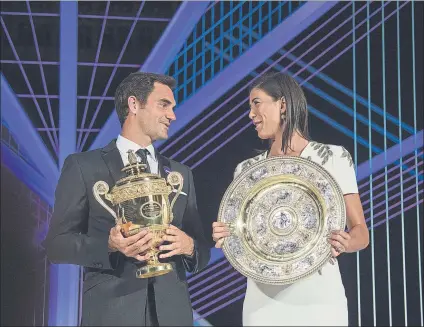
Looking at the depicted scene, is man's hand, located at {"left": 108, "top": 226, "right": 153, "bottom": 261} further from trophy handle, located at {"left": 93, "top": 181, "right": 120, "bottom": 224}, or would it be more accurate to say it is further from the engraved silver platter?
the engraved silver platter

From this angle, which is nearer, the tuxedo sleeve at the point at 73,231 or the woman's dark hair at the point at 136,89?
the tuxedo sleeve at the point at 73,231

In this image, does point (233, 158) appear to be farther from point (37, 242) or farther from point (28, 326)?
point (28, 326)

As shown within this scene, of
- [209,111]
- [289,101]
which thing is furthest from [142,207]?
[209,111]

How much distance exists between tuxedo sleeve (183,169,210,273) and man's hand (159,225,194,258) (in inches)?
2.8

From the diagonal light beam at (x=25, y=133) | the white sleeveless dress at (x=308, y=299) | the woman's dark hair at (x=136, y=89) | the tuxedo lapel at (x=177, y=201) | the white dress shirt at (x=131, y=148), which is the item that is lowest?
the white sleeveless dress at (x=308, y=299)

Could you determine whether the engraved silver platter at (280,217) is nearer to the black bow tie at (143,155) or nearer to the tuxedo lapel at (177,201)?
the tuxedo lapel at (177,201)

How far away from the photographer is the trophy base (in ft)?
7.57

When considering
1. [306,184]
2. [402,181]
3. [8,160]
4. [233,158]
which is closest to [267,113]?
→ [306,184]

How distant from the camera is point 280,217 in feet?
8.64

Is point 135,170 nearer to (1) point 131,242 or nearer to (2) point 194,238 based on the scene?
(1) point 131,242

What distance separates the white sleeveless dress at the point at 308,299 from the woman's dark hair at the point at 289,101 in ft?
0.55

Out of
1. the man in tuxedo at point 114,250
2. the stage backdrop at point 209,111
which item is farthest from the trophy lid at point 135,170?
the stage backdrop at point 209,111

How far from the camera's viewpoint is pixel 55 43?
3.67m

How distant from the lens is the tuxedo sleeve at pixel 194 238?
99.0 inches
